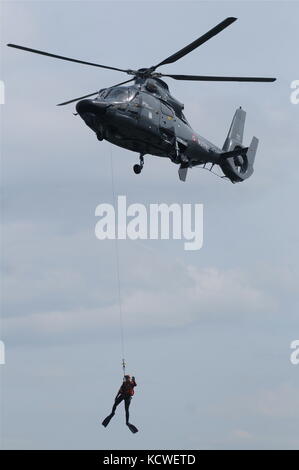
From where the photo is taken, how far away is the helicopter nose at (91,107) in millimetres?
49531

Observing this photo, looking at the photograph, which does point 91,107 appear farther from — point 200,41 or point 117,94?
point 200,41

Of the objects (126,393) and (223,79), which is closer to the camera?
(126,393)

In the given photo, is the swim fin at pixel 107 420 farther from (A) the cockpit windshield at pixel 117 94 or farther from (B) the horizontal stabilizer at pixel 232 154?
(B) the horizontal stabilizer at pixel 232 154

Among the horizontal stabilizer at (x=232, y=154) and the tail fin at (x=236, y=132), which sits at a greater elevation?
the tail fin at (x=236, y=132)

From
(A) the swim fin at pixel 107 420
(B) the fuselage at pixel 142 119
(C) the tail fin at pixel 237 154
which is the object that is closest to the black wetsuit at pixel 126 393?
(A) the swim fin at pixel 107 420

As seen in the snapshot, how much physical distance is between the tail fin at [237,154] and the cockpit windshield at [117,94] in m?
9.32

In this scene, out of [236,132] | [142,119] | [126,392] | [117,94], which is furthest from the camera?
[236,132]

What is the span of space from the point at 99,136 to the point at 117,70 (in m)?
3.51

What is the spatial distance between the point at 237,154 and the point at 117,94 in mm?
10963

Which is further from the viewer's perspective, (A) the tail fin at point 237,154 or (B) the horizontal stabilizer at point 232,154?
(A) the tail fin at point 237,154

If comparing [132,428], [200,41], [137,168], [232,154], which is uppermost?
[232,154]

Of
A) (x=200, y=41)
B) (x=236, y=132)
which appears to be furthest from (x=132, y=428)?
(x=236, y=132)

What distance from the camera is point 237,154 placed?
60.2 meters

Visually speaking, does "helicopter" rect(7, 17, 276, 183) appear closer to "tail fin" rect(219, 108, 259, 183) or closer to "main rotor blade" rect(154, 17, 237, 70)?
"main rotor blade" rect(154, 17, 237, 70)
